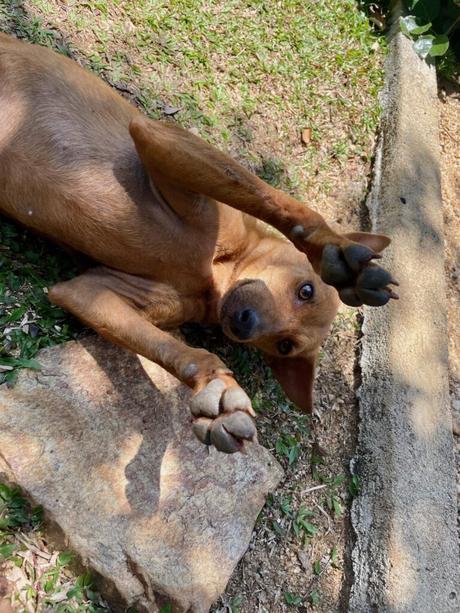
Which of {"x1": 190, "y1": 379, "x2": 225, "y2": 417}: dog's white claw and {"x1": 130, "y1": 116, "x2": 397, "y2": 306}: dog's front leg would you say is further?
{"x1": 130, "y1": 116, "x2": 397, "y2": 306}: dog's front leg

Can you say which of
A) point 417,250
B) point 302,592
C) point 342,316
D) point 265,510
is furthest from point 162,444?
point 417,250

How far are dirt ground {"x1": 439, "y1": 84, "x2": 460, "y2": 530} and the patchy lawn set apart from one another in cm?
97

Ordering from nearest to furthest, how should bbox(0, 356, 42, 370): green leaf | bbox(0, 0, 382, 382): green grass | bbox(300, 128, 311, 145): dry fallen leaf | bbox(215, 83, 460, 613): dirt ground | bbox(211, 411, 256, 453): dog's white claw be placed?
bbox(211, 411, 256, 453): dog's white claw → bbox(0, 356, 42, 370): green leaf → bbox(215, 83, 460, 613): dirt ground → bbox(0, 0, 382, 382): green grass → bbox(300, 128, 311, 145): dry fallen leaf

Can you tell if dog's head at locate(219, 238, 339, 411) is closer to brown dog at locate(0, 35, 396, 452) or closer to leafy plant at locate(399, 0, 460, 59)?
brown dog at locate(0, 35, 396, 452)

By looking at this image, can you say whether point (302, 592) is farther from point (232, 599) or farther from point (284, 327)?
point (284, 327)

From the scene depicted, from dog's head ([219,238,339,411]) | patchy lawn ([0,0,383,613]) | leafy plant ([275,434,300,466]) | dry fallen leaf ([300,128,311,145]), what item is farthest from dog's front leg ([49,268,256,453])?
dry fallen leaf ([300,128,311,145])

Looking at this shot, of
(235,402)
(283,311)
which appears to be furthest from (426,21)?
(235,402)

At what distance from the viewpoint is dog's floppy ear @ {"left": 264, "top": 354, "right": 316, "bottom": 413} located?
417 centimetres

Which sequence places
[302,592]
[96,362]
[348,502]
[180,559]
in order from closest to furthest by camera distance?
[180,559]
[96,362]
[302,592]
[348,502]

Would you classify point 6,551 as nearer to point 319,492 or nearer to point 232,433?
point 232,433

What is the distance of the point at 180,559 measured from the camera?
3297 mm

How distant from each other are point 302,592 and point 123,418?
1.58 m

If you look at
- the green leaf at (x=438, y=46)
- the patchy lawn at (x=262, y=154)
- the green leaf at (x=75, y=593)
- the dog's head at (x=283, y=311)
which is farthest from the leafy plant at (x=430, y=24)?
the green leaf at (x=75, y=593)

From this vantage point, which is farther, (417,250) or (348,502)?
(417,250)
